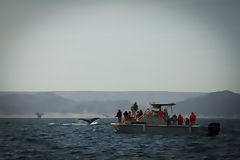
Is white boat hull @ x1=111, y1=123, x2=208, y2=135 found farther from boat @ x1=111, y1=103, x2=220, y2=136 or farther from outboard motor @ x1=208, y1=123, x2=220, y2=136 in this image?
Answer: outboard motor @ x1=208, y1=123, x2=220, y2=136

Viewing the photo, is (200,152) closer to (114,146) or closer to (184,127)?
(114,146)

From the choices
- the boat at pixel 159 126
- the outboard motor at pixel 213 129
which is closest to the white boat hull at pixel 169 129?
the boat at pixel 159 126

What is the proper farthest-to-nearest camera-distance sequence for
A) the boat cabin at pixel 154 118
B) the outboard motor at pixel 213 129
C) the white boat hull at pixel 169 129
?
the boat cabin at pixel 154 118 → the outboard motor at pixel 213 129 → the white boat hull at pixel 169 129

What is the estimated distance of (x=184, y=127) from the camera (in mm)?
55812

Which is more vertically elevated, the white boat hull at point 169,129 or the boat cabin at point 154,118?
the boat cabin at point 154,118

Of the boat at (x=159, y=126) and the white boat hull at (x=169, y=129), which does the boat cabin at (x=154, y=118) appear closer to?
the boat at (x=159, y=126)

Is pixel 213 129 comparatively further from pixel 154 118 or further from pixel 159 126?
pixel 154 118

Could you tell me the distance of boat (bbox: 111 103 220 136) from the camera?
55.9 m

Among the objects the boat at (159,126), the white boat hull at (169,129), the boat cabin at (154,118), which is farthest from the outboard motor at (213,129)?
the boat cabin at (154,118)

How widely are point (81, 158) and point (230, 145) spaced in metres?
19.2

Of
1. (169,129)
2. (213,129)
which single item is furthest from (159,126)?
(213,129)

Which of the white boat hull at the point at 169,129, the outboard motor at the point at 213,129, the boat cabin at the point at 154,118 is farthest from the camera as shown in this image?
the boat cabin at the point at 154,118

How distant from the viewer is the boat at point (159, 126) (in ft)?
183

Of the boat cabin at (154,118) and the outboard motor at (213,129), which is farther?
the boat cabin at (154,118)
